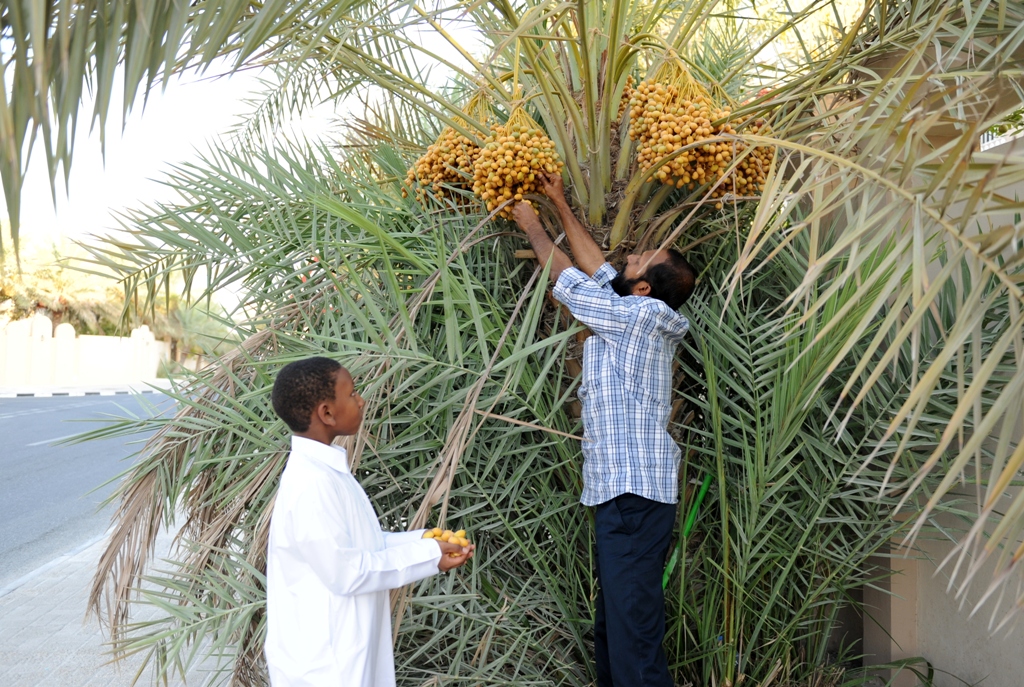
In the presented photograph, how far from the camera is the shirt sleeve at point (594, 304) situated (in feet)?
9.09

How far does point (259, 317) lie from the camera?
11.3 feet

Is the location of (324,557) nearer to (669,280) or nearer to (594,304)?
(594,304)

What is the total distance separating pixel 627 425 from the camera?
2795mm

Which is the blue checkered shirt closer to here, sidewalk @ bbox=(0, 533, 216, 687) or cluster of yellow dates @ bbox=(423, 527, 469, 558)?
cluster of yellow dates @ bbox=(423, 527, 469, 558)

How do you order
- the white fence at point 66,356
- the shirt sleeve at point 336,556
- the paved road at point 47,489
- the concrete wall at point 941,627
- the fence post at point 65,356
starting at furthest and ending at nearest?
the fence post at point 65,356 < the white fence at point 66,356 < the paved road at point 47,489 < the concrete wall at point 941,627 < the shirt sleeve at point 336,556

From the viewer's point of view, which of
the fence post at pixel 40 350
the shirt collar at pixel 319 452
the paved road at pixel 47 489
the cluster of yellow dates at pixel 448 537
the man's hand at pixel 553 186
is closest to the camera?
the shirt collar at pixel 319 452

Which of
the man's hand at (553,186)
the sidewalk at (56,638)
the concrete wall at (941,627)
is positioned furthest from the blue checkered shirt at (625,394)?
the sidewalk at (56,638)

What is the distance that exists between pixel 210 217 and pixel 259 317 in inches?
21.5

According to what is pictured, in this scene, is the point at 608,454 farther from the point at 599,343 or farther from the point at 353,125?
the point at 353,125

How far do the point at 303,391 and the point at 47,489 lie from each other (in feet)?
29.9

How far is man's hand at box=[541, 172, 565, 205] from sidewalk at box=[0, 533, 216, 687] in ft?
7.71

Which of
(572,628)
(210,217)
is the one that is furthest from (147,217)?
(572,628)

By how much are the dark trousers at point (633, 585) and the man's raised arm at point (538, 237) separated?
778mm

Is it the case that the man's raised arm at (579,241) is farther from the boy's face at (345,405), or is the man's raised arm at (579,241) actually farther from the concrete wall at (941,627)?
the concrete wall at (941,627)
